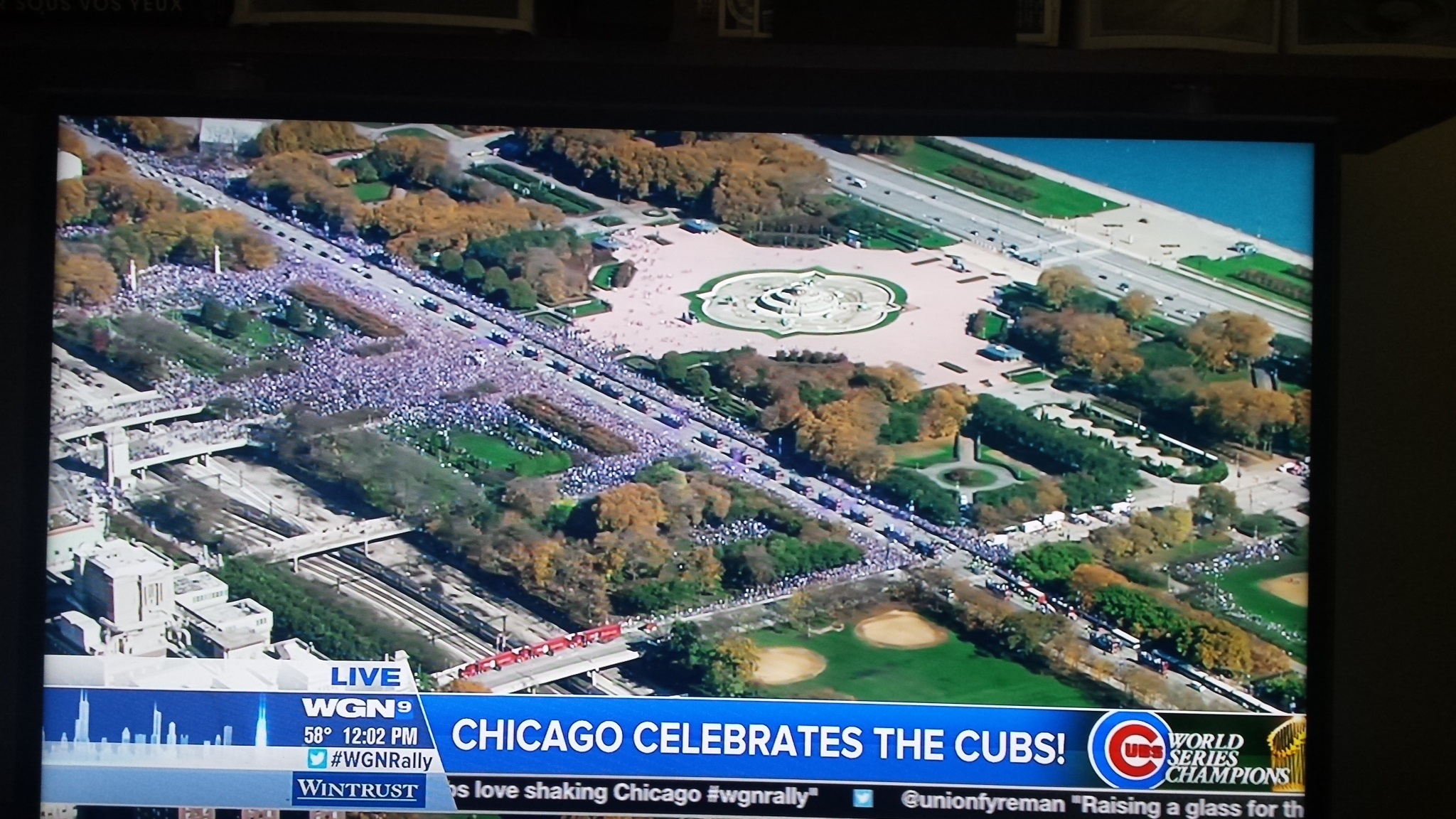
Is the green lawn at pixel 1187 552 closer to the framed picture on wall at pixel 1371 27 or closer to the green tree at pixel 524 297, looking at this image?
the framed picture on wall at pixel 1371 27

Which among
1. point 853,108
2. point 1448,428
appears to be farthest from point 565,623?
point 1448,428

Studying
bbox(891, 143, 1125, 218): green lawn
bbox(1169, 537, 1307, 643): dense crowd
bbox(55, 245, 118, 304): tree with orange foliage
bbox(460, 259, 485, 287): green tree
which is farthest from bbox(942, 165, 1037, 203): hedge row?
bbox(55, 245, 118, 304): tree with orange foliage

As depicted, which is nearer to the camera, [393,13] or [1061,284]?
[393,13]

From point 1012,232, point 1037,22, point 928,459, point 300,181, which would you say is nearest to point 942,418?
point 928,459

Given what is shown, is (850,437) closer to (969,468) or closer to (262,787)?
(969,468)

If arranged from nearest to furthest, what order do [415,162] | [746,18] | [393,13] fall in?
[393,13] → [746,18] → [415,162]

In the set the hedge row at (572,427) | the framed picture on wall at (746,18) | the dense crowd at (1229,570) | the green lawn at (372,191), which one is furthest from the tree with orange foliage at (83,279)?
the dense crowd at (1229,570)
